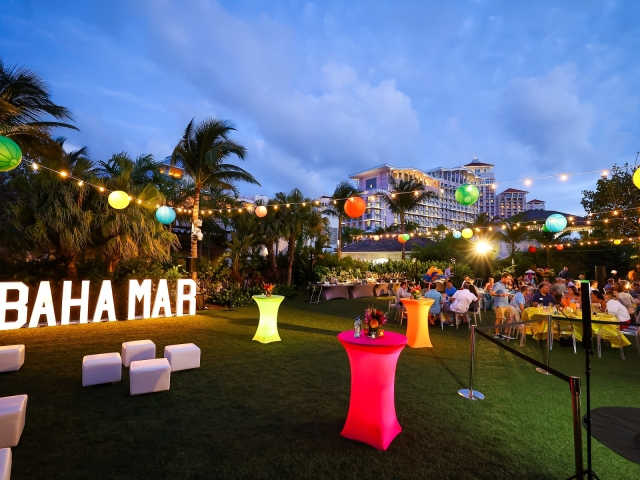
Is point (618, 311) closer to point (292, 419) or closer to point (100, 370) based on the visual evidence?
point (292, 419)

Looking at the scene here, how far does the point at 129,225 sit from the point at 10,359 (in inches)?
209

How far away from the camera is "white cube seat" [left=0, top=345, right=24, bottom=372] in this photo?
16.9 ft

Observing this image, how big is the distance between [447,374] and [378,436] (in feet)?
9.00

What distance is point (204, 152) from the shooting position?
12.4 m

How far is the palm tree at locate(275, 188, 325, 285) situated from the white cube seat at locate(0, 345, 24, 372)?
1128 centimetres

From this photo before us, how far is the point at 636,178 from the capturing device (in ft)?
18.5

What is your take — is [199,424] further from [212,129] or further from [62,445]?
[212,129]

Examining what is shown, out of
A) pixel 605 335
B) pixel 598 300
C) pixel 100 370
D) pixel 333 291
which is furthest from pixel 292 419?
pixel 333 291

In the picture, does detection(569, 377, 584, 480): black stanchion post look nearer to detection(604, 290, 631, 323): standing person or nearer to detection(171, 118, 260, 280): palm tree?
detection(604, 290, 631, 323): standing person

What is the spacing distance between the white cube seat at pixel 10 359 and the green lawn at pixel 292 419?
0.39 ft

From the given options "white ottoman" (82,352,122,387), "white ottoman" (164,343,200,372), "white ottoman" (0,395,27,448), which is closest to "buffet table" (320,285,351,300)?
"white ottoman" (164,343,200,372)

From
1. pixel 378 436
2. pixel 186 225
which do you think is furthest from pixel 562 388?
pixel 186 225

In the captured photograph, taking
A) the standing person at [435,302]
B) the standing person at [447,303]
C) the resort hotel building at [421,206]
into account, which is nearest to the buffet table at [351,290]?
the standing person at [447,303]

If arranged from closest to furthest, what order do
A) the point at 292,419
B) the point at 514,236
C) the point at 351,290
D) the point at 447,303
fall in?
the point at 292,419 < the point at 447,303 < the point at 351,290 < the point at 514,236
